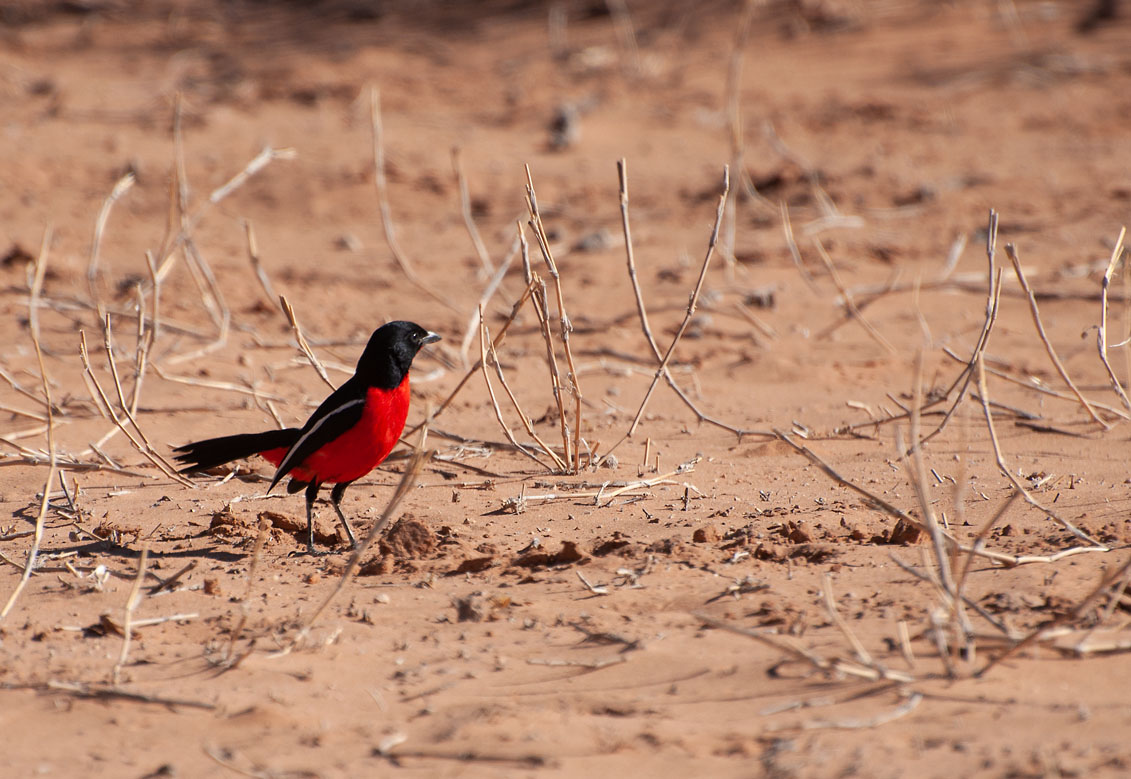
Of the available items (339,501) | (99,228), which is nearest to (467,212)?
(99,228)

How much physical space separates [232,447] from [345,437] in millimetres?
442

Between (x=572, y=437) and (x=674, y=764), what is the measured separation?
7.92 feet

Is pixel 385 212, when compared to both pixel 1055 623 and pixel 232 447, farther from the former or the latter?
pixel 1055 623

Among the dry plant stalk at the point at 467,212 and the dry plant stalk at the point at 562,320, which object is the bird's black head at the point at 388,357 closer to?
the dry plant stalk at the point at 562,320

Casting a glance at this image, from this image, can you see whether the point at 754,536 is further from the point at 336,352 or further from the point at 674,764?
the point at 336,352

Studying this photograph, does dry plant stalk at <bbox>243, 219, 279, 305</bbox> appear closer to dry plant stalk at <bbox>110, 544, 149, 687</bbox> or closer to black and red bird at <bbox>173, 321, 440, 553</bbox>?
black and red bird at <bbox>173, 321, 440, 553</bbox>

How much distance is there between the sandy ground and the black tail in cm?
31

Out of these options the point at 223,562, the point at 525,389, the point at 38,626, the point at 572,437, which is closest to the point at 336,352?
the point at 525,389

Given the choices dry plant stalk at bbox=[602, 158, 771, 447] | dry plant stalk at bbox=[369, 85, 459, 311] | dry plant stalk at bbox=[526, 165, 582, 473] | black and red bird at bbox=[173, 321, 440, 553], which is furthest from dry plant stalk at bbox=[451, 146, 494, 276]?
black and red bird at bbox=[173, 321, 440, 553]

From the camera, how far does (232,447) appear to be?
4.32m

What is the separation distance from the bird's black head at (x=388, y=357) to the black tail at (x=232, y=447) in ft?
1.15

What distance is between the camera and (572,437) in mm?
5090

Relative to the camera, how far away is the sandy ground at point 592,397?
3.02 meters

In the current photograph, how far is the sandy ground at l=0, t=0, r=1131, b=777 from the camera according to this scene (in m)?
3.02
